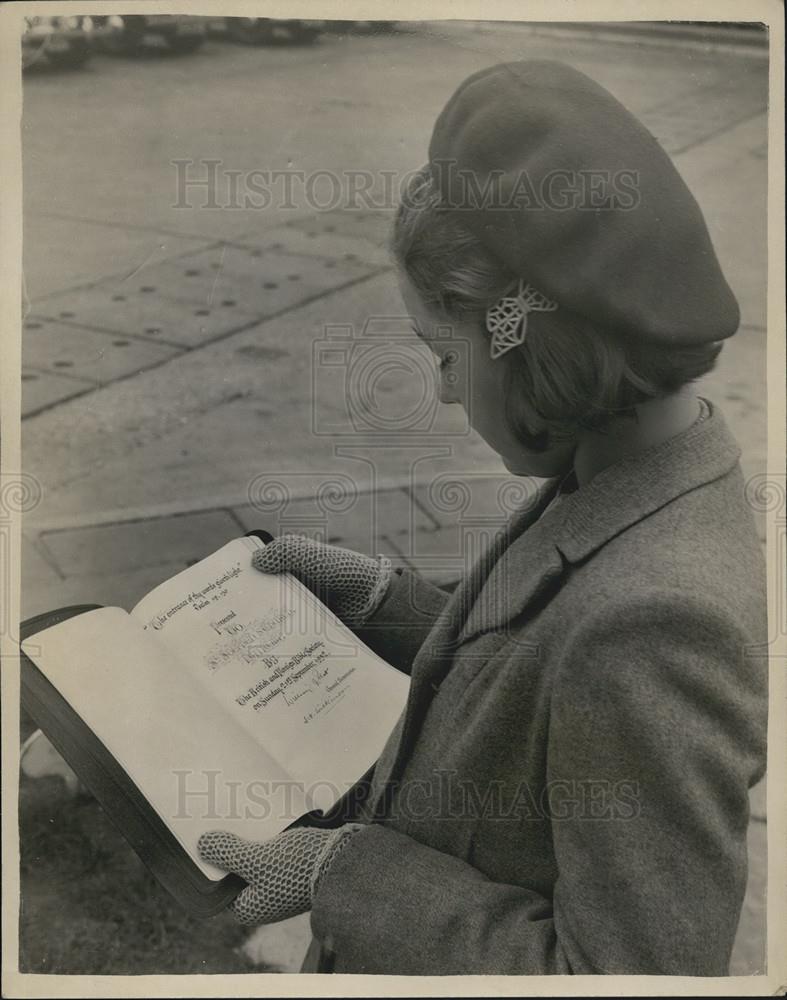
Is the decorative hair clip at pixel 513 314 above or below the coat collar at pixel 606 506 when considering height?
above

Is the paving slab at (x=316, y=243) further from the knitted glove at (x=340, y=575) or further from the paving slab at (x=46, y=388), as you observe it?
the knitted glove at (x=340, y=575)

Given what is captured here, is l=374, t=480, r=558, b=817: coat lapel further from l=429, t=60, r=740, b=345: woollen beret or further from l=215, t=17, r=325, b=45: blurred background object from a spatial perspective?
l=215, t=17, r=325, b=45: blurred background object

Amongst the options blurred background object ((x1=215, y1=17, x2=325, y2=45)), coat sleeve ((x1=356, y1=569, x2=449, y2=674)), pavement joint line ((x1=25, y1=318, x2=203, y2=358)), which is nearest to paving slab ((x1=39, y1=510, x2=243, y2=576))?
pavement joint line ((x1=25, y1=318, x2=203, y2=358))

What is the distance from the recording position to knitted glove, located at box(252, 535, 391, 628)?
1.38 metres

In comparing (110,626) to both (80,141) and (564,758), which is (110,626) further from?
(80,141)

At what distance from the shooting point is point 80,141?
1383 millimetres

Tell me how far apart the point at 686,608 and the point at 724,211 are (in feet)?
2.48

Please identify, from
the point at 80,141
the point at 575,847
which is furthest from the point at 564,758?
the point at 80,141

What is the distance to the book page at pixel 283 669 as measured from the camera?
1187mm
